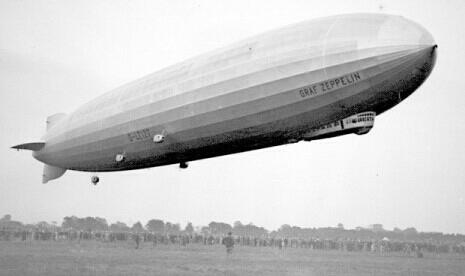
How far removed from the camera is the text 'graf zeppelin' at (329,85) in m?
12.1

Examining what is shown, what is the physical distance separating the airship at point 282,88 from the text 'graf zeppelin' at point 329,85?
0.02m

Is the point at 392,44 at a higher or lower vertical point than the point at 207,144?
higher

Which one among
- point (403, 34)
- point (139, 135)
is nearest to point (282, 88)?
point (403, 34)

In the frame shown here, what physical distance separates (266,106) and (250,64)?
4.27 feet

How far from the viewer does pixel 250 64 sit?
44.4 feet

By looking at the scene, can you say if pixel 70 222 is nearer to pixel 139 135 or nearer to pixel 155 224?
pixel 155 224

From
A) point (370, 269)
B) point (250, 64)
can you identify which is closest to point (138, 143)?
point (250, 64)

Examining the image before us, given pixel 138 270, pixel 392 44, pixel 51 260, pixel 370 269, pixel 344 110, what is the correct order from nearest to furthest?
1. pixel 392 44
2. pixel 344 110
3. pixel 138 270
4. pixel 51 260
5. pixel 370 269

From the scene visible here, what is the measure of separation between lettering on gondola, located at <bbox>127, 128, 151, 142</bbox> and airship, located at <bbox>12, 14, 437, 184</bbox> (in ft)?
0.13

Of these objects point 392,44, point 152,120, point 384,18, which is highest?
point 384,18

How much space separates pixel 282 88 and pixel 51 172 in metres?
17.6

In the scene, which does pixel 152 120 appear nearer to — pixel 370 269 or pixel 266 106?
pixel 266 106

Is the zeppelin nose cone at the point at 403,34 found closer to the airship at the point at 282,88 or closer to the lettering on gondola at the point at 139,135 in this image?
the airship at the point at 282,88

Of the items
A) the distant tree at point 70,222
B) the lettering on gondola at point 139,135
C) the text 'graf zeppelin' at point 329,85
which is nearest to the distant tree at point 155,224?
the distant tree at point 70,222
